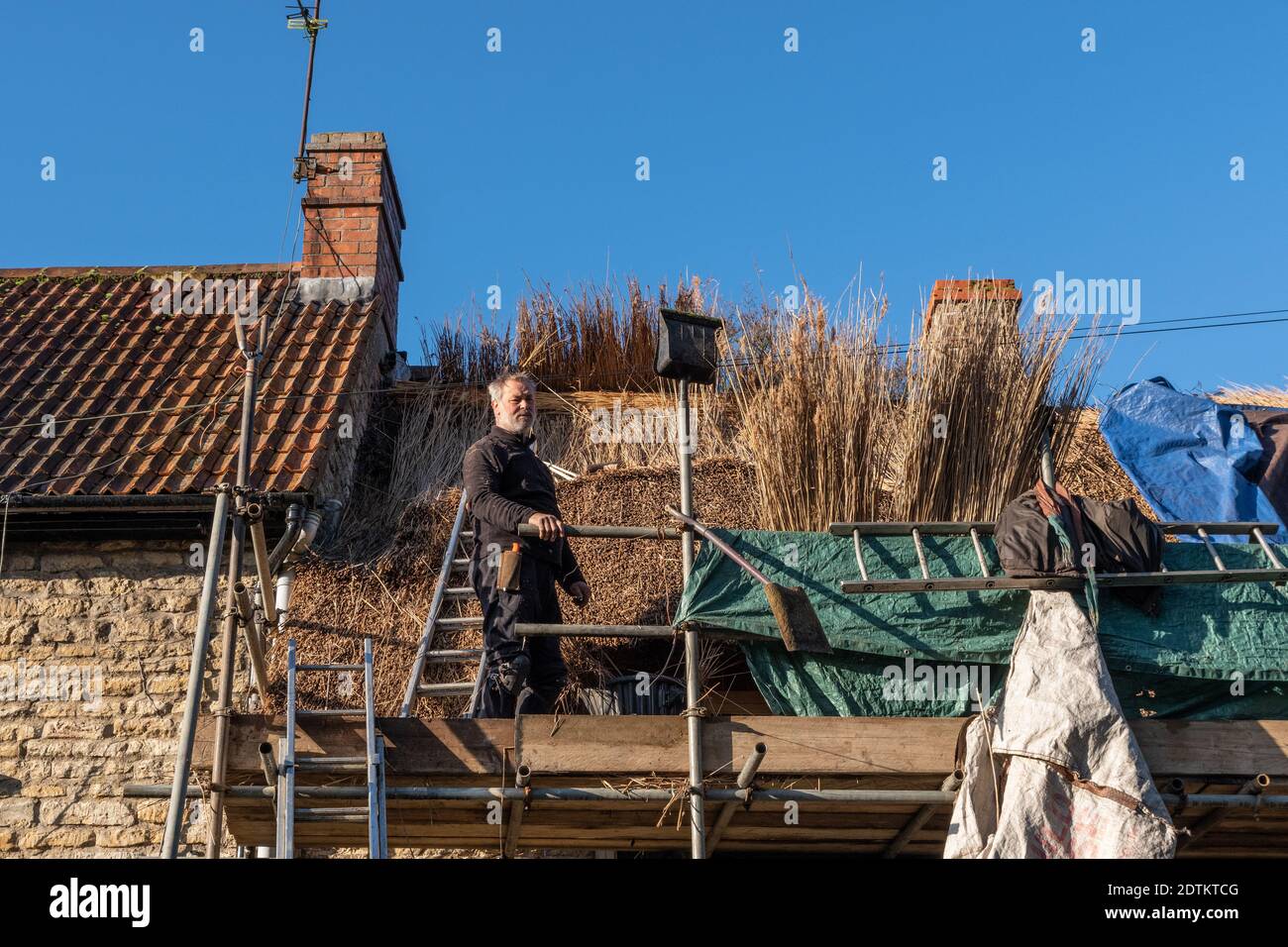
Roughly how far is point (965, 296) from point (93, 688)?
4.73m

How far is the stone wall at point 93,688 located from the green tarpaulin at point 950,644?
279cm

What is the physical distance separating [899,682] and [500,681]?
150 centimetres

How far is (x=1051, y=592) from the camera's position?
→ 5.28 metres

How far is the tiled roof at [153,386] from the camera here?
24.8ft

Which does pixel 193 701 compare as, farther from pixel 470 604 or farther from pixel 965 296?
pixel 965 296

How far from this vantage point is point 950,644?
5.43m

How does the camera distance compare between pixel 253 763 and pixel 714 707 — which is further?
pixel 714 707

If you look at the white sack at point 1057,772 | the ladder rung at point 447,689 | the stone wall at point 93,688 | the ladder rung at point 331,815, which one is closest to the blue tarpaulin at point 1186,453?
the white sack at point 1057,772

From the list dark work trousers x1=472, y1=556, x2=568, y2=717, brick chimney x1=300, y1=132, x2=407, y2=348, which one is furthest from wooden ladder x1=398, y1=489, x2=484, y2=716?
brick chimney x1=300, y1=132, x2=407, y2=348

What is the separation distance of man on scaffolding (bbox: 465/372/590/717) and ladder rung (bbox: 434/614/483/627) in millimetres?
838

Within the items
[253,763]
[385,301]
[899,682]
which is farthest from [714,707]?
[385,301]

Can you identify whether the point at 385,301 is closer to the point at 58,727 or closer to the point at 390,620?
the point at 390,620

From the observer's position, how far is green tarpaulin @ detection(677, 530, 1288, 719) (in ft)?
17.7

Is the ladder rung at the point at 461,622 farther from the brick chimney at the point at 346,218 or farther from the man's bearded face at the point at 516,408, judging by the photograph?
the brick chimney at the point at 346,218
